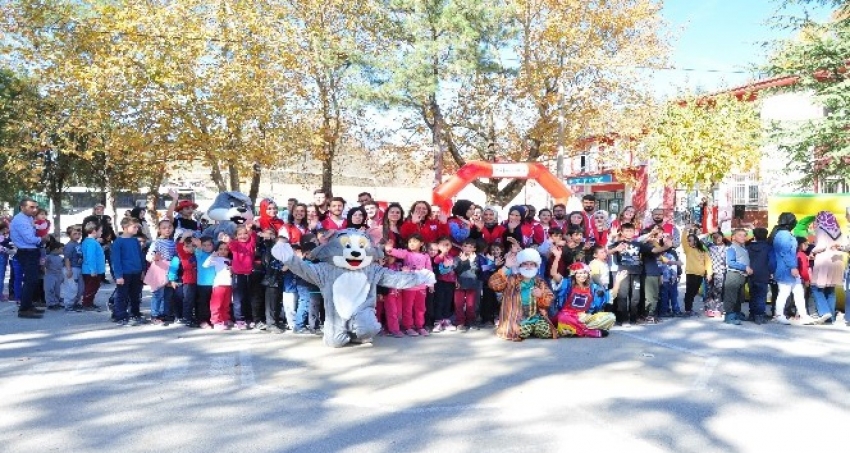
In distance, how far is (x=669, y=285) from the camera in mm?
10109

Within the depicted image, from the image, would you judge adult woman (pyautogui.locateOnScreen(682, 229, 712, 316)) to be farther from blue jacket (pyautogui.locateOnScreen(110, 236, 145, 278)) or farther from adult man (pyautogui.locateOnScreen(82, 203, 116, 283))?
adult man (pyautogui.locateOnScreen(82, 203, 116, 283))

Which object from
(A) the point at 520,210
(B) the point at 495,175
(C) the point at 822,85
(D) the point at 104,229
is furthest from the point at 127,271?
(C) the point at 822,85

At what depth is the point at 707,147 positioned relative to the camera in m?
23.5

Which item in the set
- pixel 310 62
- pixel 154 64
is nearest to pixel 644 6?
pixel 310 62

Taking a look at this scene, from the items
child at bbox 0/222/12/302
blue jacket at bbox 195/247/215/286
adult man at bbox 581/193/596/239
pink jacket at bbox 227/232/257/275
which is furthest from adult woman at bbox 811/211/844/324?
child at bbox 0/222/12/302

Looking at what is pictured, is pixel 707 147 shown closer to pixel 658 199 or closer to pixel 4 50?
pixel 658 199

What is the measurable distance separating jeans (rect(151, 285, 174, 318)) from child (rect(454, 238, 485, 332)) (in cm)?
363

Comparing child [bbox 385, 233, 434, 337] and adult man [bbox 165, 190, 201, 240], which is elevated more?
adult man [bbox 165, 190, 201, 240]

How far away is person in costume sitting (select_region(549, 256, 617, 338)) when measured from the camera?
8.25 metres

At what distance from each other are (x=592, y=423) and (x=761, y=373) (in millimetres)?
2479

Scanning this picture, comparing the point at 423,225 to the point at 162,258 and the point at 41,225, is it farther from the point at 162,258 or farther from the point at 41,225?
the point at 41,225

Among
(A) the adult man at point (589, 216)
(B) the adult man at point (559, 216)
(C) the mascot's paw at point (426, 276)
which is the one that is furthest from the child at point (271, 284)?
(A) the adult man at point (589, 216)

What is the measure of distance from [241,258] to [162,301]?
141 cm

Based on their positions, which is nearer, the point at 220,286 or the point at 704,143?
the point at 220,286
